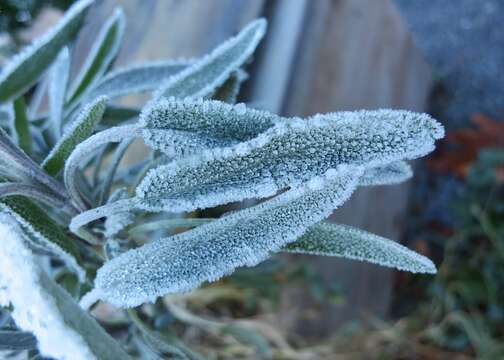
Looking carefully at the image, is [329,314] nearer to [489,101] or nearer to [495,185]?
[495,185]

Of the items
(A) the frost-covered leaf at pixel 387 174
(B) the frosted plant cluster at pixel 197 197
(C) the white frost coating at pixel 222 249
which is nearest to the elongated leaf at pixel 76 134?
(B) the frosted plant cluster at pixel 197 197

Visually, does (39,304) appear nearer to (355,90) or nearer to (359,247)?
(359,247)

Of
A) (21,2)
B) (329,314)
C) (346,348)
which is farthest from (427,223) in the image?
(21,2)

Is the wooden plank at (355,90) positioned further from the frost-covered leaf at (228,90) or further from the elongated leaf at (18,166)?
the elongated leaf at (18,166)

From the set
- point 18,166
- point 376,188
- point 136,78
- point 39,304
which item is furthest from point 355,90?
point 39,304

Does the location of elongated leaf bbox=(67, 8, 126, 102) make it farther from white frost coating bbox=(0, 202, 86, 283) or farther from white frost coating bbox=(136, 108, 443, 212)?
white frost coating bbox=(136, 108, 443, 212)
